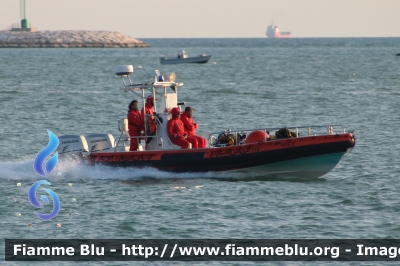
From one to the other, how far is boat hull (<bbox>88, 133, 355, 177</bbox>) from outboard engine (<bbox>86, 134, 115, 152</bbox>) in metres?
0.62

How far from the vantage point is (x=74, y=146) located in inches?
676

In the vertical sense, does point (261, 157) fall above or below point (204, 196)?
above

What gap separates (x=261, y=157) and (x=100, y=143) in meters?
3.62

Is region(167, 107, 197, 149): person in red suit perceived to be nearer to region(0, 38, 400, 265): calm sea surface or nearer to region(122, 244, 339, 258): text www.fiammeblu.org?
region(0, 38, 400, 265): calm sea surface

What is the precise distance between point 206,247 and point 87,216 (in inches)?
109

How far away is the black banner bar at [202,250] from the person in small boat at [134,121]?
15.1 ft

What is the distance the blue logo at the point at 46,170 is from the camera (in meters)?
14.4

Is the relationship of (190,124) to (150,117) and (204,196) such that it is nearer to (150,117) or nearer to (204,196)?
(150,117)

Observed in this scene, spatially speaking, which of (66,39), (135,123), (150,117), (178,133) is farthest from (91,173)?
(66,39)

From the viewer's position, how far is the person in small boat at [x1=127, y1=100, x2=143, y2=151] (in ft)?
54.7

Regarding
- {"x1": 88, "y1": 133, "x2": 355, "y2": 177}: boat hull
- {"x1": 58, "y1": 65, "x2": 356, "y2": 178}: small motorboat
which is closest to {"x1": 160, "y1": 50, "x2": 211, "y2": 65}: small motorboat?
{"x1": 58, "y1": 65, "x2": 356, "y2": 178}: small motorboat

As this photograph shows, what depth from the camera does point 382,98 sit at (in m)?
38.1

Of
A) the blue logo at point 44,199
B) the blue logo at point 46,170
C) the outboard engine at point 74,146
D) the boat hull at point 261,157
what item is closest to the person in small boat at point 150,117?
the boat hull at point 261,157

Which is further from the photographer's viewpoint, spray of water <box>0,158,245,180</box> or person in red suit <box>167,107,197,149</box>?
spray of water <box>0,158,245,180</box>
